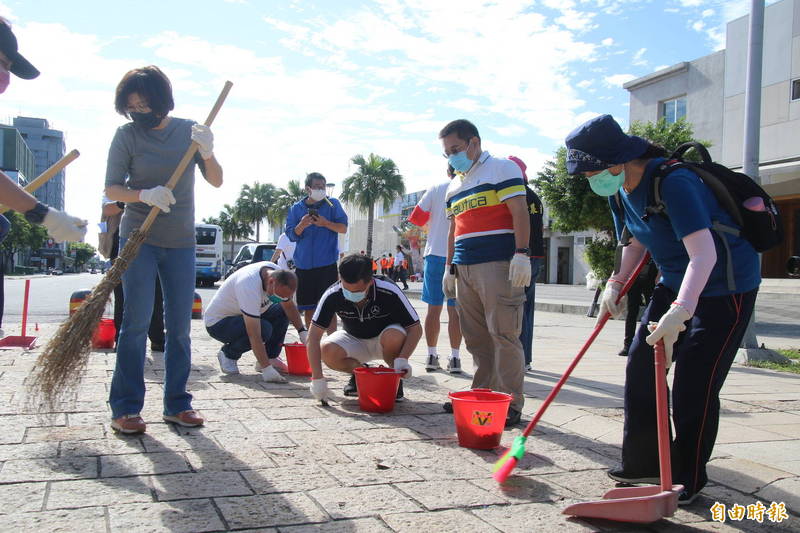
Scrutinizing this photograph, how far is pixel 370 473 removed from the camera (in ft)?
9.53

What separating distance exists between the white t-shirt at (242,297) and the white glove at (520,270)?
235 cm

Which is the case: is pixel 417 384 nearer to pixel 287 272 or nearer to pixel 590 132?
pixel 287 272

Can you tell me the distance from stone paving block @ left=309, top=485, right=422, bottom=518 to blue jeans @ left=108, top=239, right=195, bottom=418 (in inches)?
53.0

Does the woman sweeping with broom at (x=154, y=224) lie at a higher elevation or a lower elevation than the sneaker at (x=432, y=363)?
higher

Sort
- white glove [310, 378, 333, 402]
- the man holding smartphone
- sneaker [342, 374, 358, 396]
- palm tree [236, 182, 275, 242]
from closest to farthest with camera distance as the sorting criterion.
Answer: white glove [310, 378, 333, 402] → sneaker [342, 374, 358, 396] → the man holding smartphone → palm tree [236, 182, 275, 242]

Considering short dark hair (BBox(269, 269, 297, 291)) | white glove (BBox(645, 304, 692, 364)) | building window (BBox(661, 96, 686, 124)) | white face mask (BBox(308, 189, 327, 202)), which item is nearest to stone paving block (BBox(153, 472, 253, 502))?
white glove (BBox(645, 304, 692, 364))

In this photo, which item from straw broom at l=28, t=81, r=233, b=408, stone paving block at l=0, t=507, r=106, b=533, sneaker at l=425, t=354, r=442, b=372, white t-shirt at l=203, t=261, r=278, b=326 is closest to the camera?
stone paving block at l=0, t=507, r=106, b=533

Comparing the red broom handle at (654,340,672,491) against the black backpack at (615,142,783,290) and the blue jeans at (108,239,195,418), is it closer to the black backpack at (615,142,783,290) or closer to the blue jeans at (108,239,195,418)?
the black backpack at (615,142,783,290)

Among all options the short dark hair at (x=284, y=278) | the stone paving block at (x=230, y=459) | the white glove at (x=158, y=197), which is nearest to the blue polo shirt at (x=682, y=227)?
the stone paving block at (x=230, y=459)

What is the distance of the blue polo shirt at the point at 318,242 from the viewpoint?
21.0 feet

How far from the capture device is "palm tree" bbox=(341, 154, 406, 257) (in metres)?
47.2

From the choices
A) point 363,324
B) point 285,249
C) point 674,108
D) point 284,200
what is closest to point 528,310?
point 363,324

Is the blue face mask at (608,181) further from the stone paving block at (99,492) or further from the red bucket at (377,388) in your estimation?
the stone paving block at (99,492)

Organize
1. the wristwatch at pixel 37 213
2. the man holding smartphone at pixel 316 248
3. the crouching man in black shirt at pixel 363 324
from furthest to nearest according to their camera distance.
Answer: the man holding smartphone at pixel 316 248 < the crouching man in black shirt at pixel 363 324 < the wristwatch at pixel 37 213
